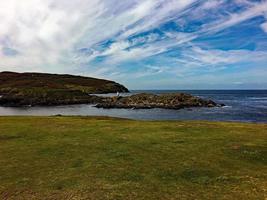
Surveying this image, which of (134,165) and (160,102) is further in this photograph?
(160,102)

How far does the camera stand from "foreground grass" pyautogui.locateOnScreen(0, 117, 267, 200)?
13.9 m

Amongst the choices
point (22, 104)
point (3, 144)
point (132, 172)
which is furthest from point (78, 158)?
point (22, 104)

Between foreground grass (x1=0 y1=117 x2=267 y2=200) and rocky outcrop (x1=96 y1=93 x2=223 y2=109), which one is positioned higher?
foreground grass (x1=0 y1=117 x2=267 y2=200)

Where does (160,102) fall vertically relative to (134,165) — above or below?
below

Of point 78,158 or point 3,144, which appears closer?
point 78,158

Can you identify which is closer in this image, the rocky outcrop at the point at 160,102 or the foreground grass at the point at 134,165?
the foreground grass at the point at 134,165

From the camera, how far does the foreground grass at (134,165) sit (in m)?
13.9

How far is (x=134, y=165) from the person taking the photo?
18031 mm

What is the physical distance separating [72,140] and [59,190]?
11.9m

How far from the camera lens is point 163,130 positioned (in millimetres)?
30438

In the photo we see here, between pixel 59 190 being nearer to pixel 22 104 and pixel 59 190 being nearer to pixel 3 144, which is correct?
pixel 3 144

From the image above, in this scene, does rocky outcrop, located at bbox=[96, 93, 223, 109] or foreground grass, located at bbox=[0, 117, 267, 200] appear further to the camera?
rocky outcrop, located at bbox=[96, 93, 223, 109]

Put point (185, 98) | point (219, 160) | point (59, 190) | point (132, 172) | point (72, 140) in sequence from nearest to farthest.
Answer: point (59, 190) < point (132, 172) < point (219, 160) < point (72, 140) < point (185, 98)

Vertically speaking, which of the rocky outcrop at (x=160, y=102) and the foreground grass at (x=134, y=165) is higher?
the foreground grass at (x=134, y=165)
